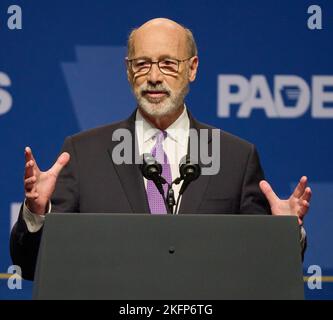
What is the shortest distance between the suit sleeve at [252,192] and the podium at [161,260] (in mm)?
770

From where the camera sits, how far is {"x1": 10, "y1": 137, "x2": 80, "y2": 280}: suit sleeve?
2.43 metres

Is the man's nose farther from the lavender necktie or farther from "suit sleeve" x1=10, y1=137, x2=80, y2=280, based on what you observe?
"suit sleeve" x1=10, y1=137, x2=80, y2=280

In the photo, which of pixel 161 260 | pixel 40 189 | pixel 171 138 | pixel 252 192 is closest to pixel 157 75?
pixel 171 138

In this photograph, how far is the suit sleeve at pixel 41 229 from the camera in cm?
243

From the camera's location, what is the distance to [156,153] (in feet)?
9.41

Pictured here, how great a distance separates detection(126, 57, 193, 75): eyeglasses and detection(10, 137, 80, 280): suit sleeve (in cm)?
33

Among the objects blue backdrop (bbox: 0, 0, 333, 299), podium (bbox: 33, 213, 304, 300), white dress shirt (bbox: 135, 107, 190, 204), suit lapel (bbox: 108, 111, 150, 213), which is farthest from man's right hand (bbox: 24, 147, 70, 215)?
blue backdrop (bbox: 0, 0, 333, 299)

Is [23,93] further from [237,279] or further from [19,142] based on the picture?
[237,279]

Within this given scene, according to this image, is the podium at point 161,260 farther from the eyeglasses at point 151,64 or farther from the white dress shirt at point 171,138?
the eyeglasses at point 151,64

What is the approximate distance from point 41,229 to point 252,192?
75 cm

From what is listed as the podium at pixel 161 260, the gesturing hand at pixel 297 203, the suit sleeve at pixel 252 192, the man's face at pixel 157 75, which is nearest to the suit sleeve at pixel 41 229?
the man's face at pixel 157 75

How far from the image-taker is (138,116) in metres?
2.97
